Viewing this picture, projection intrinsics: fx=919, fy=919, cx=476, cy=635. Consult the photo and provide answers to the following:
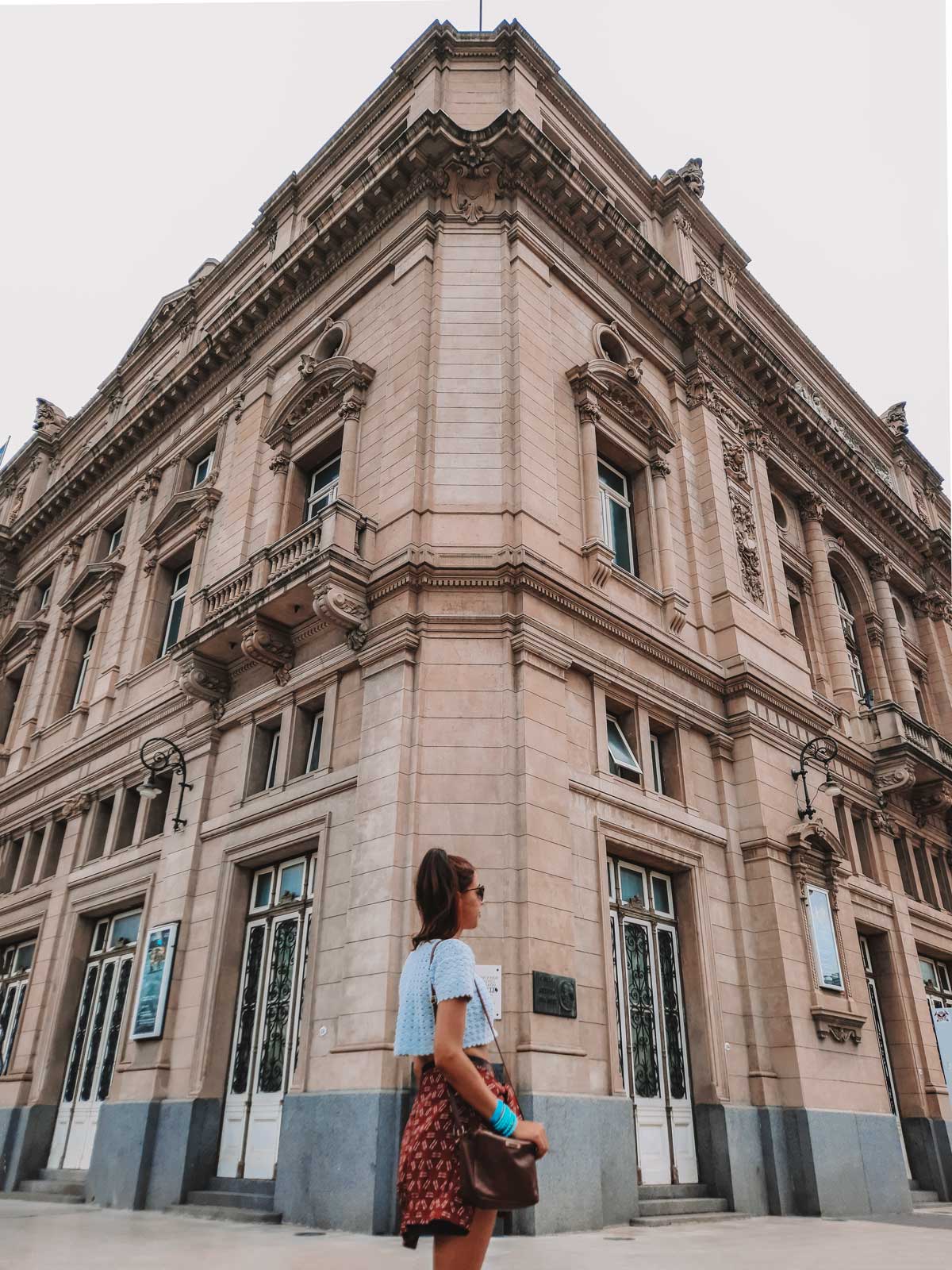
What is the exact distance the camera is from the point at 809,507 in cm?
2494

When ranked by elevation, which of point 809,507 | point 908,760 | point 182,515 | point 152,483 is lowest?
point 908,760

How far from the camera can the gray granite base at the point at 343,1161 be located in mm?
10078

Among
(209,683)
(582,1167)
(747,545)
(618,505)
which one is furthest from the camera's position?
(747,545)

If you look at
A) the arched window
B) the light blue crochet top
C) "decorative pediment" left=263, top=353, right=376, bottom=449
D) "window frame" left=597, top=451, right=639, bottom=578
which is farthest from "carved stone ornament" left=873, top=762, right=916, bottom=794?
the light blue crochet top

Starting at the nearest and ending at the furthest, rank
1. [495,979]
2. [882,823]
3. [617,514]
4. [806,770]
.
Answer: [495,979] → [806,770] → [617,514] → [882,823]

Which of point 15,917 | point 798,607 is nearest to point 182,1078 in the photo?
point 15,917

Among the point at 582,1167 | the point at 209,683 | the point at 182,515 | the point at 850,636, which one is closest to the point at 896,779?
the point at 850,636

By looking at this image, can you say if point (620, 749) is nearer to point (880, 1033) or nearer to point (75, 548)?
point (880, 1033)

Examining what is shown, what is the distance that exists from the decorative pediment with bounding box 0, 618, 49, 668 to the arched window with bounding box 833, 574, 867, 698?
22693 mm

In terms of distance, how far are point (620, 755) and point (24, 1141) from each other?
12995 millimetres

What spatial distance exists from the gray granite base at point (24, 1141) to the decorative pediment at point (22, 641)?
44.9 ft

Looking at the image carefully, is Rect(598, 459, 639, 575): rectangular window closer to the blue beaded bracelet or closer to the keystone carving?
the keystone carving

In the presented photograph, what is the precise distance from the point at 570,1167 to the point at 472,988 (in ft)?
27.8

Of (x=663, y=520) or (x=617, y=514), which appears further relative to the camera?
(x=617, y=514)
